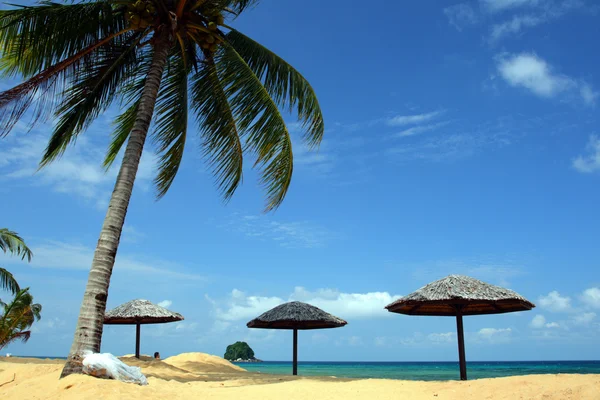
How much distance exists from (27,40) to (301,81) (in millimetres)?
4858

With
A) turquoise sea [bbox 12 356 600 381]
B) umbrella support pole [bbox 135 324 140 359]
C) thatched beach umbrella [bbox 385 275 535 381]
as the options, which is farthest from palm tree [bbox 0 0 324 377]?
turquoise sea [bbox 12 356 600 381]

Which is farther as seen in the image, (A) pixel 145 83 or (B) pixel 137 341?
(B) pixel 137 341

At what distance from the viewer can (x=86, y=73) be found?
363 inches

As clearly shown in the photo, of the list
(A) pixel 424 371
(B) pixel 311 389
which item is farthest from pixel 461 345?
(A) pixel 424 371

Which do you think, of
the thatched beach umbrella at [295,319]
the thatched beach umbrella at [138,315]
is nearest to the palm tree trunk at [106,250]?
the thatched beach umbrella at [295,319]

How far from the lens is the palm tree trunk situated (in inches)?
252

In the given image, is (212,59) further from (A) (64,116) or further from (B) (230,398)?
(B) (230,398)

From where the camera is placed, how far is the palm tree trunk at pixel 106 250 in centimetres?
641

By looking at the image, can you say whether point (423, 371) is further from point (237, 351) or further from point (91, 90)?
point (91, 90)

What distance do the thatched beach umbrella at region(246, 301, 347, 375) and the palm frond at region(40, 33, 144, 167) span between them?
8.27 meters

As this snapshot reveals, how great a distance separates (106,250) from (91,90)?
13.0 feet

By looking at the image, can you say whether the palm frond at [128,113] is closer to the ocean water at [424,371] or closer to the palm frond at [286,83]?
the palm frond at [286,83]

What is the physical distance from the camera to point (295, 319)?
15.1m

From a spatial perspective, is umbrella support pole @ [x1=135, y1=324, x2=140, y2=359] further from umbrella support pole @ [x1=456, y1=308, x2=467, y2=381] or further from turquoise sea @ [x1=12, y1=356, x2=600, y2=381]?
umbrella support pole @ [x1=456, y1=308, x2=467, y2=381]
